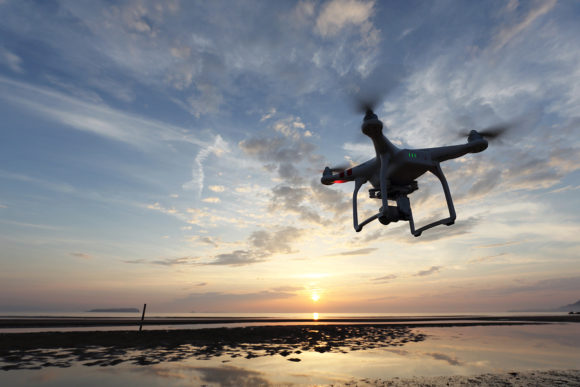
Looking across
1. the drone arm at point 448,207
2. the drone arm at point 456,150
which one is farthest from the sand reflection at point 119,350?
the drone arm at point 456,150

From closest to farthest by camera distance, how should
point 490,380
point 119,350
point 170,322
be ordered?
point 490,380 < point 119,350 < point 170,322

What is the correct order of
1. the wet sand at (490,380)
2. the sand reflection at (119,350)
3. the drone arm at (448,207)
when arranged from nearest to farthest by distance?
the drone arm at (448,207), the wet sand at (490,380), the sand reflection at (119,350)

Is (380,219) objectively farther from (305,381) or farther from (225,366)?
(225,366)

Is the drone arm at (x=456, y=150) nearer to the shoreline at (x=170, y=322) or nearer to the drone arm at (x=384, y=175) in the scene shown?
the drone arm at (x=384, y=175)

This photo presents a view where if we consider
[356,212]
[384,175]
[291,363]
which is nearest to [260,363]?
[291,363]

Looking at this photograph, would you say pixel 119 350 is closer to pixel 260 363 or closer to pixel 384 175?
pixel 260 363

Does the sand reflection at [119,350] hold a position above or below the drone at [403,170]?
below

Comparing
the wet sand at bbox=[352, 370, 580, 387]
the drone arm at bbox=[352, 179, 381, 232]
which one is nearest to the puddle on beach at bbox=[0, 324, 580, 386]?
the wet sand at bbox=[352, 370, 580, 387]

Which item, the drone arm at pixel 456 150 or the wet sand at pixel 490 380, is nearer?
the wet sand at pixel 490 380
